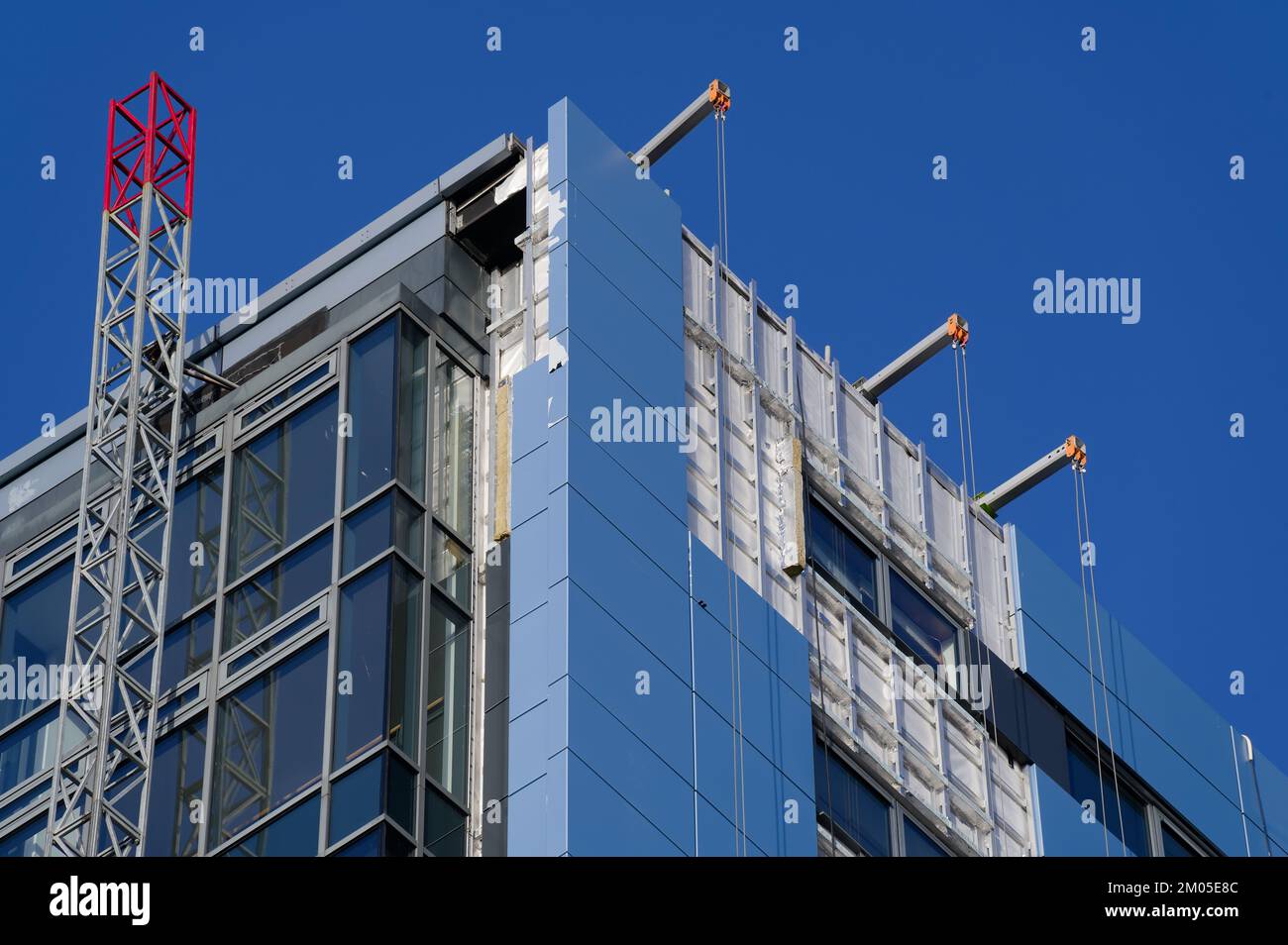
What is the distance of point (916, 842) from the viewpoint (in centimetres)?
3631

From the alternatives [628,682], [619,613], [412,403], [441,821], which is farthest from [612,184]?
[441,821]

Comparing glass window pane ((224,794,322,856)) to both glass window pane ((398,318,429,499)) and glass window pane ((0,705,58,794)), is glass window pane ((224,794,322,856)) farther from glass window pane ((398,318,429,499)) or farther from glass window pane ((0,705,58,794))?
glass window pane ((0,705,58,794))

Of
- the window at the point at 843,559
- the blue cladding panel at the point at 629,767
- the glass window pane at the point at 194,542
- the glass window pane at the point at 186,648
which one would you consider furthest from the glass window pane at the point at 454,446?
the window at the point at 843,559

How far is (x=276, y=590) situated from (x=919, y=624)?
11390mm

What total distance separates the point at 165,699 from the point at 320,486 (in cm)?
388

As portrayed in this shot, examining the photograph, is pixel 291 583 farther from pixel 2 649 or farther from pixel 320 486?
pixel 2 649

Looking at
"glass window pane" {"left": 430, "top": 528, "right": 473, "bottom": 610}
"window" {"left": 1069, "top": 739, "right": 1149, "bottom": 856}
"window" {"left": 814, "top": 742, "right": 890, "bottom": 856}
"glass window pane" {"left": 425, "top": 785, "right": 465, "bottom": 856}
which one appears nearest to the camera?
"glass window pane" {"left": 425, "top": 785, "right": 465, "bottom": 856}

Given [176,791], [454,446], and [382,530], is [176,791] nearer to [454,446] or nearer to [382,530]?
[382,530]

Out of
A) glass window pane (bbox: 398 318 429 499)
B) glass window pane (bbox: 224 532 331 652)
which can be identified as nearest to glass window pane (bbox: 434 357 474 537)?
glass window pane (bbox: 398 318 429 499)

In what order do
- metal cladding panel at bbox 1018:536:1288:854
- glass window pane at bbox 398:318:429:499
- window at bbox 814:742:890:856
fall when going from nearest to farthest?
glass window pane at bbox 398:318:429:499 < window at bbox 814:742:890:856 < metal cladding panel at bbox 1018:536:1288:854

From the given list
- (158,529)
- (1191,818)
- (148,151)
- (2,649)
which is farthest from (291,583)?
(1191,818)

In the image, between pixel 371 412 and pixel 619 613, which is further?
pixel 371 412

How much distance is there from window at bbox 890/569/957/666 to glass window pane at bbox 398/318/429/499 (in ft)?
29.3

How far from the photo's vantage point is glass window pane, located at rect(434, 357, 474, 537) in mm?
33281
